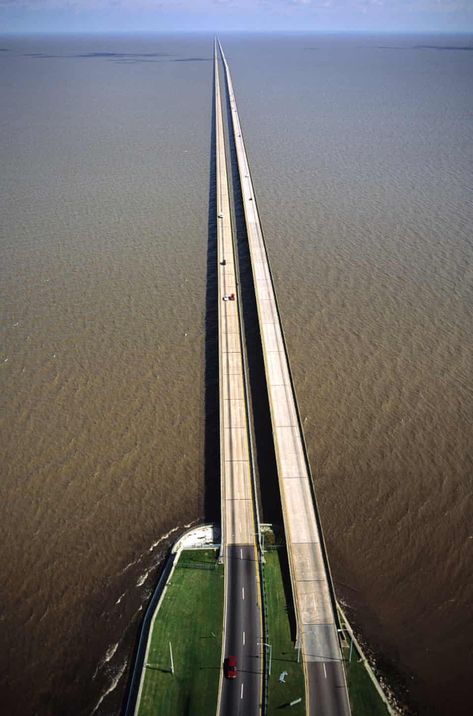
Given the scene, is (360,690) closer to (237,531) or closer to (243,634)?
(243,634)

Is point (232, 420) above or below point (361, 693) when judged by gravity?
above

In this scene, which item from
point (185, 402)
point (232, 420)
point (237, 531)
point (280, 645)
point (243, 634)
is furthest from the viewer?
point (185, 402)

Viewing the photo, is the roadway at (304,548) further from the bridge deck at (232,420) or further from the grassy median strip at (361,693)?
the bridge deck at (232,420)

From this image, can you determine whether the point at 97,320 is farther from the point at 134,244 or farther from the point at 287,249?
the point at 287,249

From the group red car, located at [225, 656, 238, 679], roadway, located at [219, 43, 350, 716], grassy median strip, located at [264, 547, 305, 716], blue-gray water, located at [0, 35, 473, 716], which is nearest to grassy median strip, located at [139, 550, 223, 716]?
Result: red car, located at [225, 656, 238, 679]

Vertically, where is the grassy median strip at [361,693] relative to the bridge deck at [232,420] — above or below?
below

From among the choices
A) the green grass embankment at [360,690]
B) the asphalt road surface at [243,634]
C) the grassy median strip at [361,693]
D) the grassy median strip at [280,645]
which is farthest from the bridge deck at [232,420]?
the grassy median strip at [361,693]

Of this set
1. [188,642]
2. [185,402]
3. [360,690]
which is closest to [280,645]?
[360,690]
